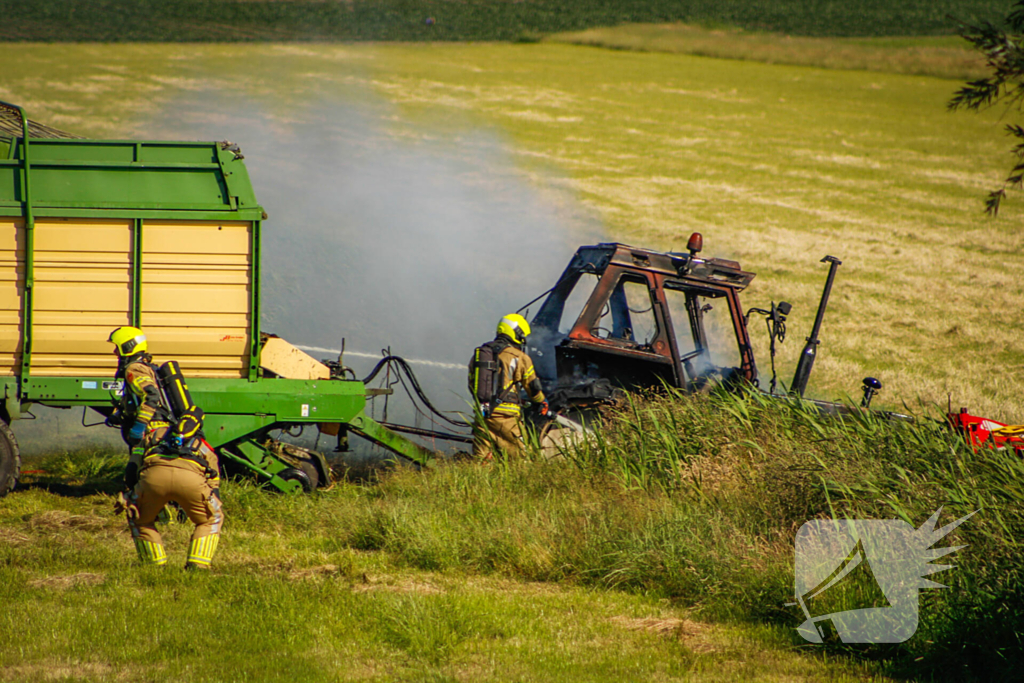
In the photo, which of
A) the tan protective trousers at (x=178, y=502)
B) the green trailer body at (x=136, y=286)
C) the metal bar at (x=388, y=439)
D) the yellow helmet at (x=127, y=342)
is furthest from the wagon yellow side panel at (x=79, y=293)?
the metal bar at (x=388, y=439)

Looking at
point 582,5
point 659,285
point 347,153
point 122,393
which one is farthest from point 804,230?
point 582,5

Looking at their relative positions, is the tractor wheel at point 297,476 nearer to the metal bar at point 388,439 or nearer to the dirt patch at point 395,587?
the metal bar at point 388,439

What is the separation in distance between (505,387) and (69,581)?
12.0 feet

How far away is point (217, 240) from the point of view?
23.9 ft

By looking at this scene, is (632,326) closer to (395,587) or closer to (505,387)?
(505,387)

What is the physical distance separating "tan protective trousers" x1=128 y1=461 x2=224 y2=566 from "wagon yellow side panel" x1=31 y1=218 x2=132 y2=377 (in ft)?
5.97

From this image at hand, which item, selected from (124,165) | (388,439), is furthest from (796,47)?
(124,165)

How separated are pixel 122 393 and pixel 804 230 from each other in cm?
1833

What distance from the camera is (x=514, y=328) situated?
7828 mm

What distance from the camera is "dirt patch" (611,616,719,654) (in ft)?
17.0

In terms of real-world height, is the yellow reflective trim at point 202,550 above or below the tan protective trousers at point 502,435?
below

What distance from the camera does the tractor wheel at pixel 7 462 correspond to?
7.09 meters

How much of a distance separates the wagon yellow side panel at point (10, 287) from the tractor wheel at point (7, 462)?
0.51m

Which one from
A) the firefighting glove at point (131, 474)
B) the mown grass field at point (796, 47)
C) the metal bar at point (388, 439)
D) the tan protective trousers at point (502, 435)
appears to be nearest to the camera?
the firefighting glove at point (131, 474)
